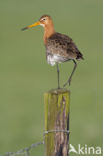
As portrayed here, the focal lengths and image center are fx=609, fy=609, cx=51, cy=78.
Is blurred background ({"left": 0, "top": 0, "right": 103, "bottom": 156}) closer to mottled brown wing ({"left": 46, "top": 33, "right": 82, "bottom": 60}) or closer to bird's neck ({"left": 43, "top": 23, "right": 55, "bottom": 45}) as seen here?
bird's neck ({"left": 43, "top": 23, "right": 55, "bottom": 45})

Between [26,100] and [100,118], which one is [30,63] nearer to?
[26,100]

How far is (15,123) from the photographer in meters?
11.6

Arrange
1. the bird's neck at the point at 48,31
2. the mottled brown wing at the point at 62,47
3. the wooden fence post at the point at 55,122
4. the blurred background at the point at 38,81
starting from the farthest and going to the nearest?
the blurred background at the point at 38,81, the bird's neck at the point at 48,31, the mottled brown wing at the point at 62,47, the wooden fence post at the point at 55,122

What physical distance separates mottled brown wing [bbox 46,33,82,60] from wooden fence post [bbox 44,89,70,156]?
5.42ft

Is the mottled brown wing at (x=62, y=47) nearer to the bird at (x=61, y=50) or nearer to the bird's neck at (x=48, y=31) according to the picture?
the bird at (x=61, y=50)

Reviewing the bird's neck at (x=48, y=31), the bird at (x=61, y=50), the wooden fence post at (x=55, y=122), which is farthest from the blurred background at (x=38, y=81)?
the wooden fence post at (x=55, y=122)

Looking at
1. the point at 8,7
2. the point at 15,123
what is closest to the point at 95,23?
the point at 8,7

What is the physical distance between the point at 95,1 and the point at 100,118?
32.5 meters

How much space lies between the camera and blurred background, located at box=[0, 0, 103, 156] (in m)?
Answer: 11.0

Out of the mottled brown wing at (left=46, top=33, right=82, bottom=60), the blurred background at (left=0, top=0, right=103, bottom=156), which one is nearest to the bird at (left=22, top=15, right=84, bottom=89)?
the mottled brown wing at (left=46, top=33, right=82, bottom=60)

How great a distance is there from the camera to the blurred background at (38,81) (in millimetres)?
10984

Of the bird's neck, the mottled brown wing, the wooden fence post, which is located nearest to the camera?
the wooden fence post

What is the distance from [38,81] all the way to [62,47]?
28.8 feet

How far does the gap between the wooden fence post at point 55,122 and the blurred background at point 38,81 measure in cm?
376
